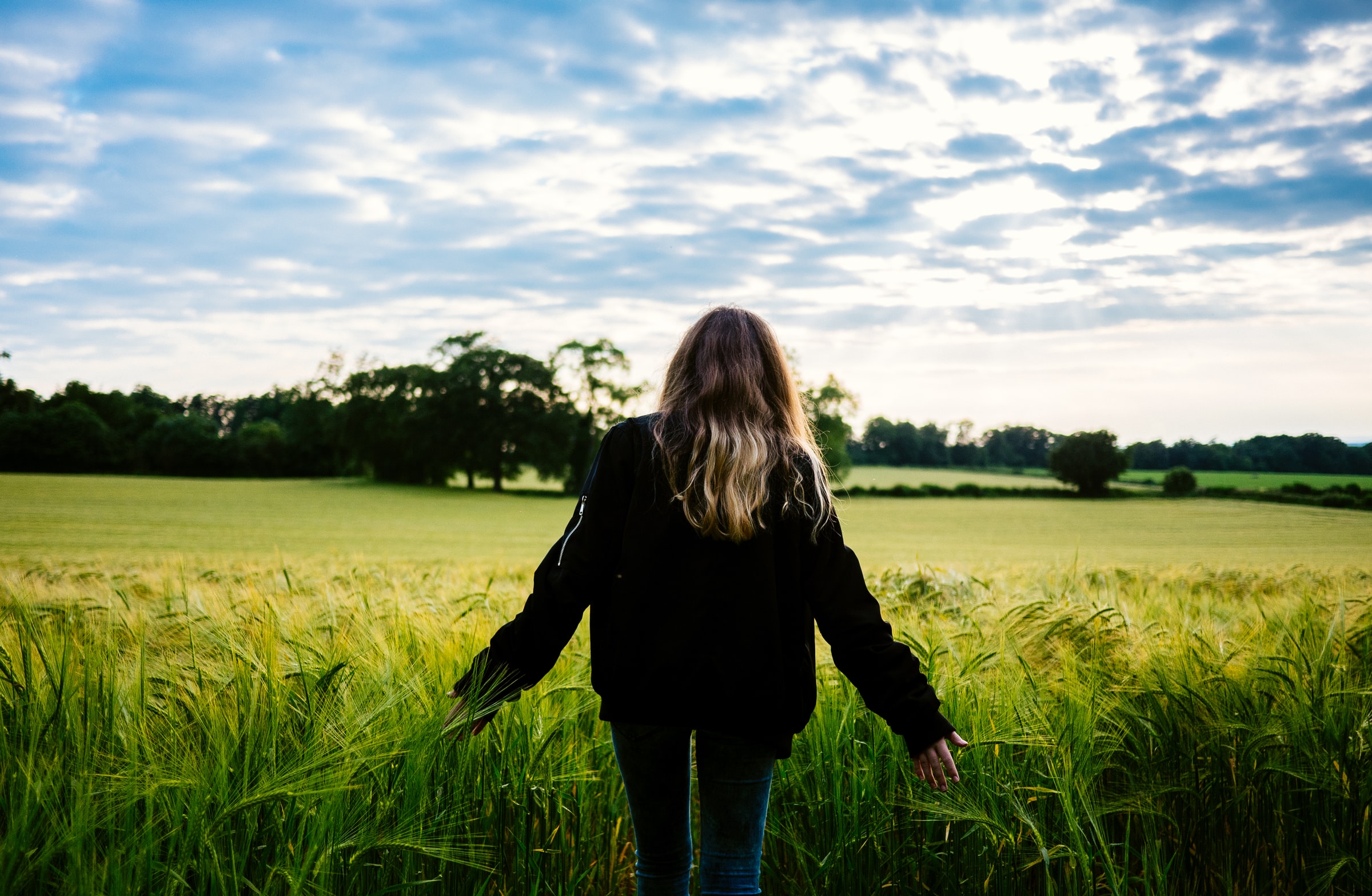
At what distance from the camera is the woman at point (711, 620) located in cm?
194

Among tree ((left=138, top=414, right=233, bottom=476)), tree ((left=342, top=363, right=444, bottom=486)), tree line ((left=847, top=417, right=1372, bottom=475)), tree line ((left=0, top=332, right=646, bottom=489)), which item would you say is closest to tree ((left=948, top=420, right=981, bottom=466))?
tree line ((left=847, top=417, right=1372, bottom=475))

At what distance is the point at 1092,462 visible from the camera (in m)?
45.5

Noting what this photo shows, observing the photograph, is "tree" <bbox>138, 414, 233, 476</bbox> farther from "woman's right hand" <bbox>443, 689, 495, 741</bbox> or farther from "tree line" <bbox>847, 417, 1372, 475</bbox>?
"woman's right hand" <bbox>443, 689, 495, 741</bbox>

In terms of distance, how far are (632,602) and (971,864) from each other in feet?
4.83

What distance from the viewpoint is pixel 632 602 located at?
199cm

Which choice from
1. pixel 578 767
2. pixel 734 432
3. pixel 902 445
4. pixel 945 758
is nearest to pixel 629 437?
pixel 734 432

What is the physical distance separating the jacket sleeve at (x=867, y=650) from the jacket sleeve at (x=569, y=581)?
581 mm

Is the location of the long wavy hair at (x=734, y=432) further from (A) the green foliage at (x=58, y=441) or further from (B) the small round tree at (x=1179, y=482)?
(A) the green foliage at (x=58, y=441)

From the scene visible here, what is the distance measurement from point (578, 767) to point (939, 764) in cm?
138

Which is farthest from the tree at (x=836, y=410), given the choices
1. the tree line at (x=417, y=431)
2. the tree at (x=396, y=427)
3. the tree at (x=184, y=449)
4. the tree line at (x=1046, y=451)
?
the tree at (x=184, y=449)

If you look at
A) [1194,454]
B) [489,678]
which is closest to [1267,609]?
[489,678]

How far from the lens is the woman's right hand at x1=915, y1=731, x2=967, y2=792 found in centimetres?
200

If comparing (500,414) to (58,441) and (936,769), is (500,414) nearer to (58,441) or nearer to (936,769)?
(58,441)

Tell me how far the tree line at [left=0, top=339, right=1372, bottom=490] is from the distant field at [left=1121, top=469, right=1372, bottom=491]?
688 millimetres
